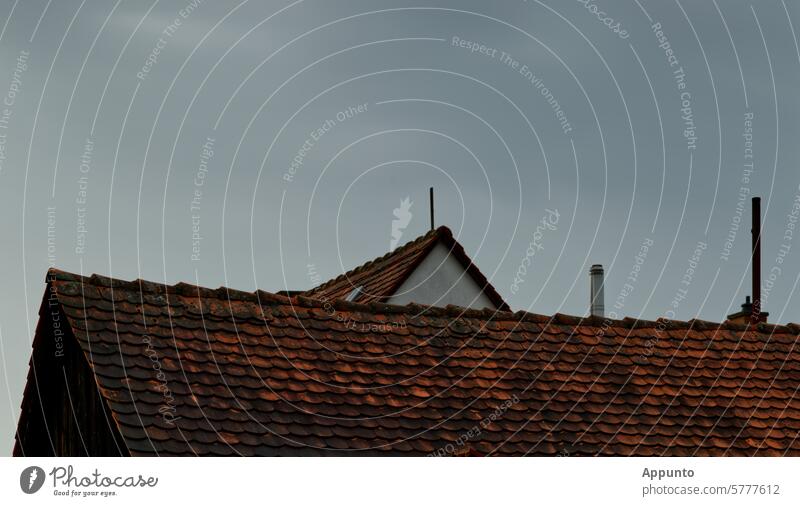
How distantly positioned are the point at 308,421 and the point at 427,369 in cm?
195

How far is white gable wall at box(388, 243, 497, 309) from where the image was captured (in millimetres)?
21266

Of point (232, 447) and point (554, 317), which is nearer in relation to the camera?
point (232, 447)

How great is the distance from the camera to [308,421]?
1268 centimetres

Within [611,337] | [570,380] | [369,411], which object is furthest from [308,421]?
[611,337]

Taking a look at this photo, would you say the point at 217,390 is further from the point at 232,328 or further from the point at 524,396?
the point at 524,396

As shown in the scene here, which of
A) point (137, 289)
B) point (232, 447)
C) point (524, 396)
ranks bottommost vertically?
point (232, 447)
